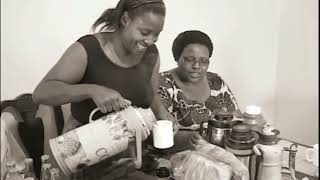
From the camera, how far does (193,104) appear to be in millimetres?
1081

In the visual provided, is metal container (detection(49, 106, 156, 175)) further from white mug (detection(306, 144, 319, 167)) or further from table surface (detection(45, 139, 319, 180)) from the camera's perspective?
white mug (detection(306, 144, 319, 167))

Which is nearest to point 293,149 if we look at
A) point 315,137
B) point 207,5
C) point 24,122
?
point 315,137

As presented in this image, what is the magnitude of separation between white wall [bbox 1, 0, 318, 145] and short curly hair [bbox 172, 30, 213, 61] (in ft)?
0.04

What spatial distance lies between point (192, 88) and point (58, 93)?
38 cm

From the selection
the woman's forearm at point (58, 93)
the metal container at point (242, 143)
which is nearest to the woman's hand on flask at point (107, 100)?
the woman's forearm at point (58, 93)

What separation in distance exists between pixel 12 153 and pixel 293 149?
656mm

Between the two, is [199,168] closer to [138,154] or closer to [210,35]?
[138,154]

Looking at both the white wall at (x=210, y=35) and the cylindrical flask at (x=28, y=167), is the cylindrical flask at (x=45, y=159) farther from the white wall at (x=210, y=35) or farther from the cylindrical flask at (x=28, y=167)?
the white wall at (x=210, y=35)

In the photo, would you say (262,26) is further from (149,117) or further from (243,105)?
(149,117)

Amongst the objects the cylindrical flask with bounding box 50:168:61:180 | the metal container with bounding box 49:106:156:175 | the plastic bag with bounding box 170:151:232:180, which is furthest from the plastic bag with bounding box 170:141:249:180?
the cylindrical flask with bounding box 50:168:61:180

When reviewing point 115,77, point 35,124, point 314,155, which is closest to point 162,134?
point 115,77

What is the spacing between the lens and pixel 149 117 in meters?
0.88

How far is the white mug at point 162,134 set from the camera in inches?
34.4

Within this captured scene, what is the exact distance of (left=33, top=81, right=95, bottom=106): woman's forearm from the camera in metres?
0.86
